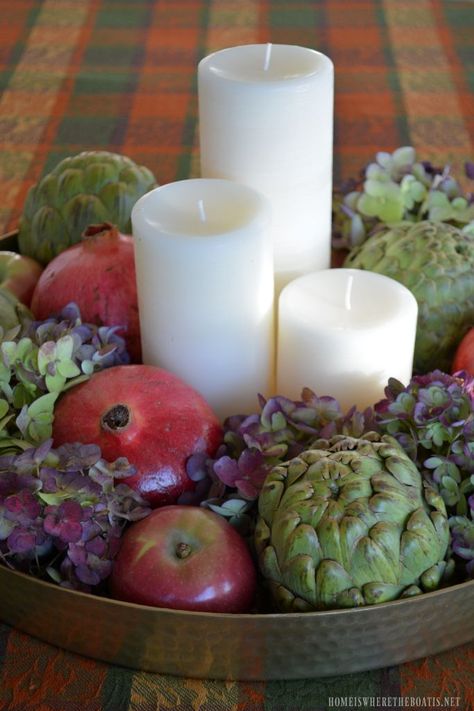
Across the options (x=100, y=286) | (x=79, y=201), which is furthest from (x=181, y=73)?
(x=100, y=286)

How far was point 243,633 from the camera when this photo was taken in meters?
0.46

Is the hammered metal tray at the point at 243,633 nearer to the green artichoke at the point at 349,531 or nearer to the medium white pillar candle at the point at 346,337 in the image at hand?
the green artichoke at the point at 349,531

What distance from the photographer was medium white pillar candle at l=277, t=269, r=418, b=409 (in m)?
0.59

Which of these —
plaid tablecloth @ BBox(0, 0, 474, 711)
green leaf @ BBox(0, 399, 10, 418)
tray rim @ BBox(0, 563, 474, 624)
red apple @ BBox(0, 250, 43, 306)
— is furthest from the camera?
plaid tablecloth @ BBox(0, 0, 474, 711)

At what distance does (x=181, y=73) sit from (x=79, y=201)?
1.77ft

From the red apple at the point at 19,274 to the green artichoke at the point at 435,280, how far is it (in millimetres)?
244

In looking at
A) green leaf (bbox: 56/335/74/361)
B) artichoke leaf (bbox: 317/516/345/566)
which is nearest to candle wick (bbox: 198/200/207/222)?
green leaf (bbox: 56/335/74/361)

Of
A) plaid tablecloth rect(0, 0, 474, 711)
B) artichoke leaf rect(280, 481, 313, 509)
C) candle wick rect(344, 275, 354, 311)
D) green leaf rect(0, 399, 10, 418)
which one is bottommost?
plaid tablecloth rect(0, 0, 474, 711)

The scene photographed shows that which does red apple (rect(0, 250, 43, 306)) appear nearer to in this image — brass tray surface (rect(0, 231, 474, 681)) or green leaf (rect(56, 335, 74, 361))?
green leaf (rect(56, 335, 74, 361))

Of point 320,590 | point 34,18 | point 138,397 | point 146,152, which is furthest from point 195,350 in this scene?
point 34,18

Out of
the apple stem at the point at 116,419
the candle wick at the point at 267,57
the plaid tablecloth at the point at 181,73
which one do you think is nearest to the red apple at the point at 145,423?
the apple stem at the point at 116,419

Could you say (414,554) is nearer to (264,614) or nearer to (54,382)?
(264,614)

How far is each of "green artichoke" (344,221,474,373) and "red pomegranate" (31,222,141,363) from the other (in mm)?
164

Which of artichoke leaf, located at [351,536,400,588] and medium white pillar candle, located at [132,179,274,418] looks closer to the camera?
artichoke leaf, located at [351,536,400,588]
